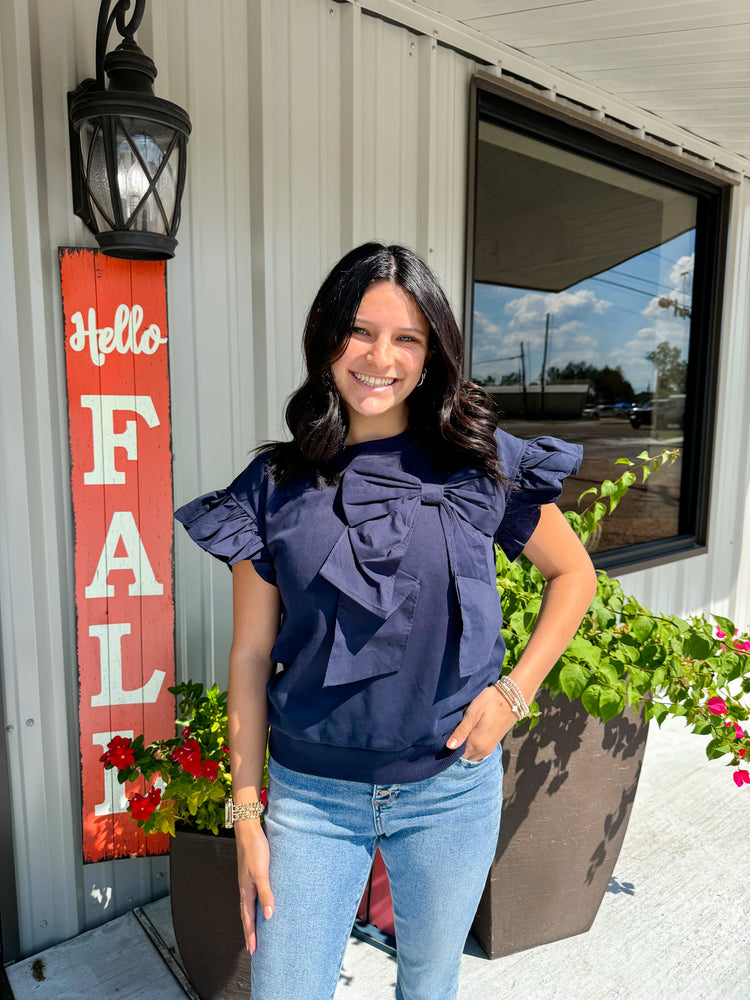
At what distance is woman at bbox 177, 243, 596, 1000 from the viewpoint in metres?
1.19

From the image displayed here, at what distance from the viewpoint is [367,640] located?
1180 millimetres

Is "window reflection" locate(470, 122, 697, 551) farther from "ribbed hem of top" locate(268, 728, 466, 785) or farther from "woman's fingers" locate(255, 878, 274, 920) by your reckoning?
"woman's fingers" locate(255, 878, 274, 920)

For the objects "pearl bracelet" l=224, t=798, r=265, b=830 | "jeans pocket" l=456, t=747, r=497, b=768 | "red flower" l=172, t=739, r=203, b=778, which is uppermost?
"jeans pocket" l=456, t=747, r=497, b=768

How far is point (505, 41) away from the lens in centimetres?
260

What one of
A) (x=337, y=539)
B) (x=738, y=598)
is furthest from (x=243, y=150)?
(x=738, y=598)

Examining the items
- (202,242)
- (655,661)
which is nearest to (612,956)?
(655,661)

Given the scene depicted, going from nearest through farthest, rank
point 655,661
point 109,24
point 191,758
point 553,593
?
point 553,593
point 109,24
point 191,758
point 655,661

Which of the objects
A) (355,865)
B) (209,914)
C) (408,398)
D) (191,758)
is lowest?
(209,914)

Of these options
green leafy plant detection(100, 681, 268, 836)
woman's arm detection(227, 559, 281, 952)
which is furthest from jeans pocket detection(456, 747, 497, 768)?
green leafy plant detection(100, 681, 268, 836)

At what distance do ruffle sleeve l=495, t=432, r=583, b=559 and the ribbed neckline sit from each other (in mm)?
176

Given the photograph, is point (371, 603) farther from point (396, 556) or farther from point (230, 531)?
point (230, 531)

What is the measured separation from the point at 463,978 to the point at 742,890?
952mm

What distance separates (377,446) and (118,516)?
974mm

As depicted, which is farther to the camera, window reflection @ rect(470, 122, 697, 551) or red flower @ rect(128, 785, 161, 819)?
window reflection @ rect(470, 122, 697, 551)
